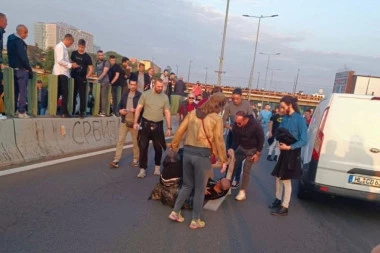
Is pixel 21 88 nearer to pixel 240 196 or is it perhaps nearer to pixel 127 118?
pixel 127 118

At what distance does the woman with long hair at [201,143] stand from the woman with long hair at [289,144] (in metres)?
1.37

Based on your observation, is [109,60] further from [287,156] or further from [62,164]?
[287,156]

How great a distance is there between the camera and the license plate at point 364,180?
5.27 m

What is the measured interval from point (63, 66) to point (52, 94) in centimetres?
72

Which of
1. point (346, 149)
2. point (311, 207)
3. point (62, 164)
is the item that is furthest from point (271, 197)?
point (62, 164)

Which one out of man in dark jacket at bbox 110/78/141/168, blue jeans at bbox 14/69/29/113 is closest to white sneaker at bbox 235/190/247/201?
man in dark jacket at bbox 110/78/141/168

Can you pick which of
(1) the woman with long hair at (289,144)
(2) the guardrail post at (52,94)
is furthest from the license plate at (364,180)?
(2) the guardrail post at (52,94)

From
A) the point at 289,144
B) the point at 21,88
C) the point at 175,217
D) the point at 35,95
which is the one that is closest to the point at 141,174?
the point at 175,217

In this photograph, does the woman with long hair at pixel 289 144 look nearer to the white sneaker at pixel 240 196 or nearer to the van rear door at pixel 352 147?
the van rear door at pixel 352 147

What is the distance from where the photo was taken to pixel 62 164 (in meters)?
6.48

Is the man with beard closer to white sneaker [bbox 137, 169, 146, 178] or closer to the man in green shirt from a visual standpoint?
the man in green shirt

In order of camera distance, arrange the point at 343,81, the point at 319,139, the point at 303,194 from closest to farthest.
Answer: the point at 319,139 → the point at 303,194 → the point at 343,81

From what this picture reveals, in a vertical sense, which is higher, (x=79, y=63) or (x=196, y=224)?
(x=79, y=63)

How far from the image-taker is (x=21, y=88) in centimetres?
696
